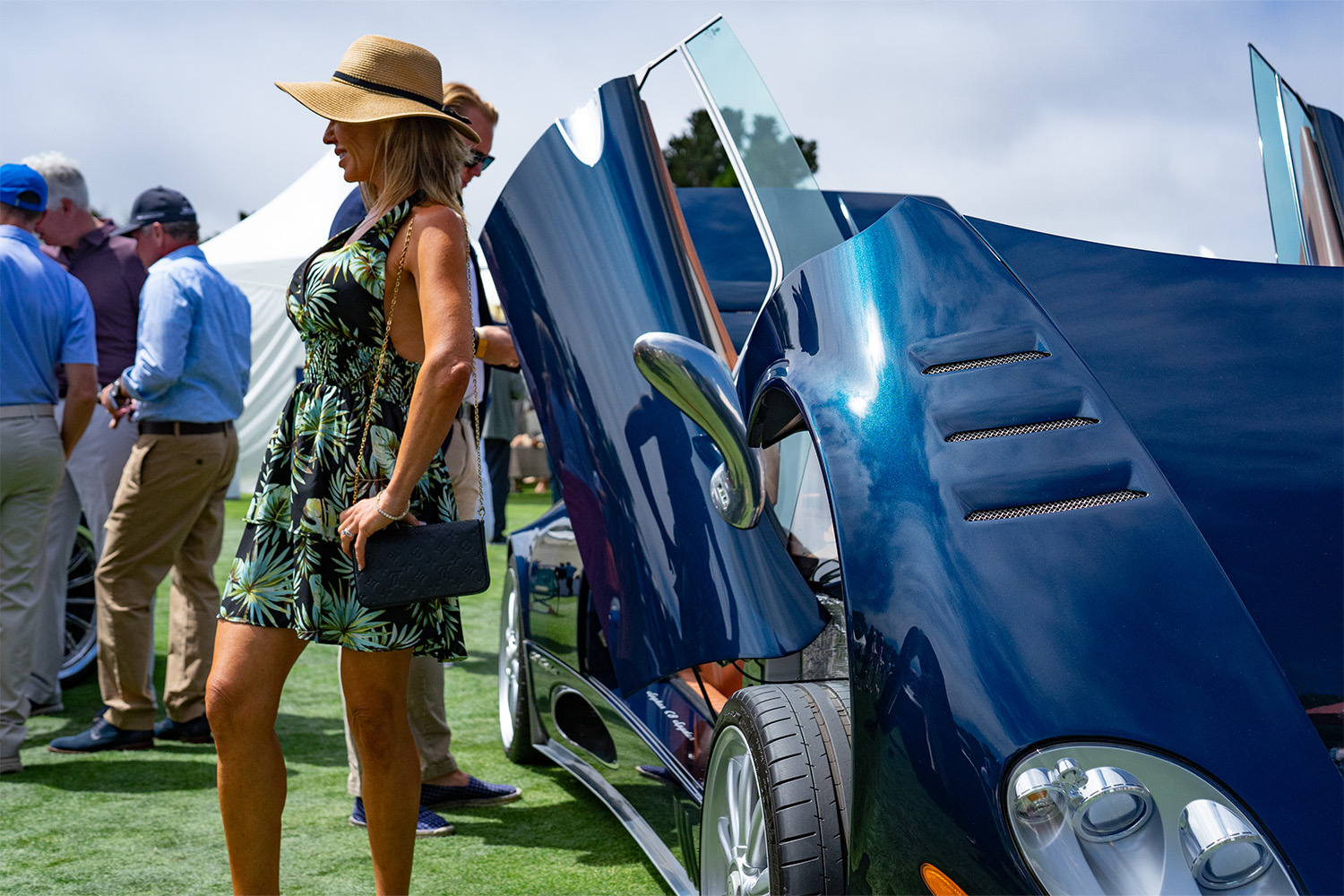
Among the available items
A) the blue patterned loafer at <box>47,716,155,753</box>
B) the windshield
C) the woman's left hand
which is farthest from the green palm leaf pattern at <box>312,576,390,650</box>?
the blue patterned loafer at <box>47,716,155,753</box>

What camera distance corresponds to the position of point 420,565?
6.97 ft

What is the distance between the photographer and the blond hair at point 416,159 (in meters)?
2.27

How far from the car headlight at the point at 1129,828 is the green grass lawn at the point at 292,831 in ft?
5.27

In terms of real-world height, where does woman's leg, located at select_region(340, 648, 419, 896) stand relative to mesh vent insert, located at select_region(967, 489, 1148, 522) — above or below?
below

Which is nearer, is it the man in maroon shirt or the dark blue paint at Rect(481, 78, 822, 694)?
the dark blue paint at Rect(481, 78, 822, 694)

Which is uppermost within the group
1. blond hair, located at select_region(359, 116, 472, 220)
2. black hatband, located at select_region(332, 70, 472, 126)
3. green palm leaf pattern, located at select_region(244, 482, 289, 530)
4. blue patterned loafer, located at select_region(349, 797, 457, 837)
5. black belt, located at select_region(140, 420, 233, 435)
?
black hatband, located at select_region(332, 70, 472, 126)

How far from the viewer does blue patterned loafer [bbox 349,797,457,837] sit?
3.25 m

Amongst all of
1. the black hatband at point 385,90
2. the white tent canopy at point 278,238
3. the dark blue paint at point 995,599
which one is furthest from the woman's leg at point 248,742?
the white tent canopy at point 278,238

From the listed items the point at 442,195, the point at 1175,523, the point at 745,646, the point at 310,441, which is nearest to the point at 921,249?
the point at 1175,523

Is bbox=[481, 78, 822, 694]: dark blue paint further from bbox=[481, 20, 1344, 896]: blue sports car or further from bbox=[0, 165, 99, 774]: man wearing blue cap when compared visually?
bbox=[0, 165, 99, 774]: man wearing blue cap

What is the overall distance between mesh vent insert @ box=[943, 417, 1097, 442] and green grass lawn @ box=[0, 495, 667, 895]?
1678 millimetres

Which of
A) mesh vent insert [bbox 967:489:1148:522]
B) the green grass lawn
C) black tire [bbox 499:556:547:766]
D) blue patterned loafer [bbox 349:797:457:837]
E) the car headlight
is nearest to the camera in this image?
the car headlight

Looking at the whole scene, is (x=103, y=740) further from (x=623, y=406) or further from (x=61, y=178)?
(x=623, y=406)

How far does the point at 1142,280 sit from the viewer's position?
1.71m
